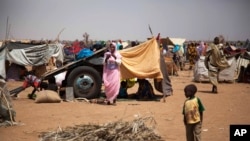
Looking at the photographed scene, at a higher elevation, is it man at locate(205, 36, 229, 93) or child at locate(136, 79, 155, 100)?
man at locate(205, 36, 229, 93)

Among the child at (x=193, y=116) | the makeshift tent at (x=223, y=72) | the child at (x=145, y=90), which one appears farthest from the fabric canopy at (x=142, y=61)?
the child at (x=193, y=116)

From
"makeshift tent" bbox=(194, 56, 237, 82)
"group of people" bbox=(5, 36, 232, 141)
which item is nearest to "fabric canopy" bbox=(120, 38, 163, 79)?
"group of people" bbox=(5, 36, 232, 141)

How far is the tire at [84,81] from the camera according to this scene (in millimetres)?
10570

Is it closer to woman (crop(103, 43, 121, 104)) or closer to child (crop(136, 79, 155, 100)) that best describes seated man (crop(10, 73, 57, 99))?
woman (crop(103, 43, 121, 104))

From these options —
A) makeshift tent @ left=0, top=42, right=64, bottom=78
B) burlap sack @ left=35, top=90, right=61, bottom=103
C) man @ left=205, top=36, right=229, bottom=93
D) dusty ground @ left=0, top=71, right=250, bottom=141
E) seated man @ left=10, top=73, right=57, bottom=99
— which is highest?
makeshift tent @ left=0, top=42, right=64, bottom=78

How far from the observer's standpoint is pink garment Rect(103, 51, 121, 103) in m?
10.2

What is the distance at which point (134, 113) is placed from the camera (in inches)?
341

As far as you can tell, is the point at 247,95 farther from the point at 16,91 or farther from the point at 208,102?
the point at 16,91

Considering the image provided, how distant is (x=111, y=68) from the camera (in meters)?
10.3

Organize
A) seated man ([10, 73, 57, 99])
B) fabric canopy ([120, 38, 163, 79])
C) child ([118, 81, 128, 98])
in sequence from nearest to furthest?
fabric canopy ([120, 38, 163, 79]) → seated man ([10, 73, 57, 99]) → child ([118, 81, 128, 98])

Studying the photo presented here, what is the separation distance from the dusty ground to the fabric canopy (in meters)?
0.78

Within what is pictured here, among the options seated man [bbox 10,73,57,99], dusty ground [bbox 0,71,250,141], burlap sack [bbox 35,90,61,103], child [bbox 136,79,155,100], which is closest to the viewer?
dusty ground [bbox 0,71,250,141]

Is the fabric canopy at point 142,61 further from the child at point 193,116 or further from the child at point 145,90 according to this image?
the child at point 193,116

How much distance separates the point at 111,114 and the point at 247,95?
5.52 metres
